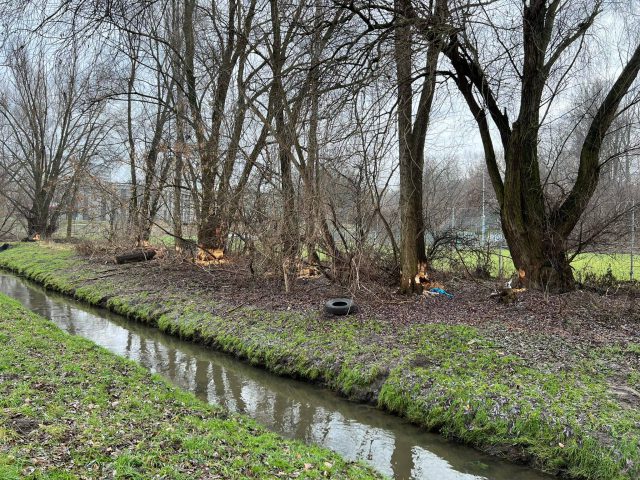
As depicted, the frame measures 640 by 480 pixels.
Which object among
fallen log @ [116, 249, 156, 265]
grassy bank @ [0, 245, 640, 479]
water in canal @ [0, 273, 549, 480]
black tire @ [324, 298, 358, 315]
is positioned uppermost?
fallen log @ [116, 249, 156, 265]

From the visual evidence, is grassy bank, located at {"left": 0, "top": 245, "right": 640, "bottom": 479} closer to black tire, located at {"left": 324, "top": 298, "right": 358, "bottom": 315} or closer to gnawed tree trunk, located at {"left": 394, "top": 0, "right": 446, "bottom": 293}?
black tire, located at {"left": 324, "top": 298, "right": 358, "bottom": 315}

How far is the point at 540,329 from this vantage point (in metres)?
7.74

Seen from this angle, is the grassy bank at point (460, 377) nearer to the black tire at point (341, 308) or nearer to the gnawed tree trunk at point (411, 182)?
the black tire at point (341, 308)

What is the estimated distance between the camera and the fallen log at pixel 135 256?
57.7 feet

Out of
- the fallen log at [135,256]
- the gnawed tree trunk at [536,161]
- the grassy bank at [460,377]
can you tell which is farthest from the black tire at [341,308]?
the fallen log at [135,256]

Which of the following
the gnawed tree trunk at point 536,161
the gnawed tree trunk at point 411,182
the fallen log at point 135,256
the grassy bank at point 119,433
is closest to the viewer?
the grassy bank at point 119,433

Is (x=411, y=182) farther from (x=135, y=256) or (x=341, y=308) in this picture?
(x=135, y=256)

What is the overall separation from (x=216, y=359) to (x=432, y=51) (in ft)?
21.6

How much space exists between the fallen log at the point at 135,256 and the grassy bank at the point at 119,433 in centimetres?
1107

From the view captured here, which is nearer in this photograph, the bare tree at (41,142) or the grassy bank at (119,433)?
the grassy bank at (119,433)

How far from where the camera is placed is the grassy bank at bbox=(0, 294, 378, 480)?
3.66m

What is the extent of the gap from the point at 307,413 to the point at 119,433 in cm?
286

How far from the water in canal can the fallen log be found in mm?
7038

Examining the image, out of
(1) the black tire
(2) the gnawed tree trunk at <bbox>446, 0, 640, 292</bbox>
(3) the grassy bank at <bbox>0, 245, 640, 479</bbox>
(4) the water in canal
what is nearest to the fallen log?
(4) the water in canal
